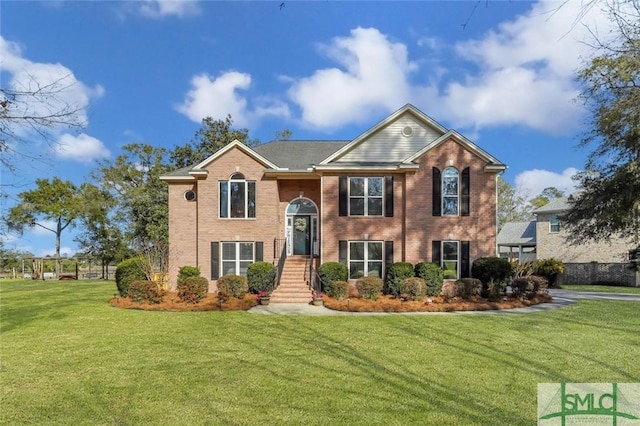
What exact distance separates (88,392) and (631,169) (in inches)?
711

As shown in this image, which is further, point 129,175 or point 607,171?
point 129,175

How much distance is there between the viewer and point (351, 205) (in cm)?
1795

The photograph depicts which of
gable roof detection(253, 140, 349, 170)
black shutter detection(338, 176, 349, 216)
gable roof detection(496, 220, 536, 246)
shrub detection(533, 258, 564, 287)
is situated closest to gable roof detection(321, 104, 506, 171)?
black shutter detection(338, 176, 349, 216)

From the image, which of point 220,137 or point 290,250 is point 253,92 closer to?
point 290,250

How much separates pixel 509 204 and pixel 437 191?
117 ft

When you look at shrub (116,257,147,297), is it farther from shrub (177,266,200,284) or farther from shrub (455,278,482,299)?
shrub (455,278,482,299)

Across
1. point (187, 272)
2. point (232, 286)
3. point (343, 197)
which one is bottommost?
point (232, 286)

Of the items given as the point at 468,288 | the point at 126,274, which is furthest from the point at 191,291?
the point at 468,288

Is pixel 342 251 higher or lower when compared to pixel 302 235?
lower

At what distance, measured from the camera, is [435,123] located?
18.4 metres

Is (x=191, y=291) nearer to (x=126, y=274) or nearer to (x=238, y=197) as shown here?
(x=126, y=274)

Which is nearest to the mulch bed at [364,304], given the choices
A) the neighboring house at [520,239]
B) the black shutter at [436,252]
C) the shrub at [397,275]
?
the shrub at [397,275]

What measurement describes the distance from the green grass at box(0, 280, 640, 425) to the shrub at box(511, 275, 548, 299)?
385 centimetres

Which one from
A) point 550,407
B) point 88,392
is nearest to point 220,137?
point 88,392
